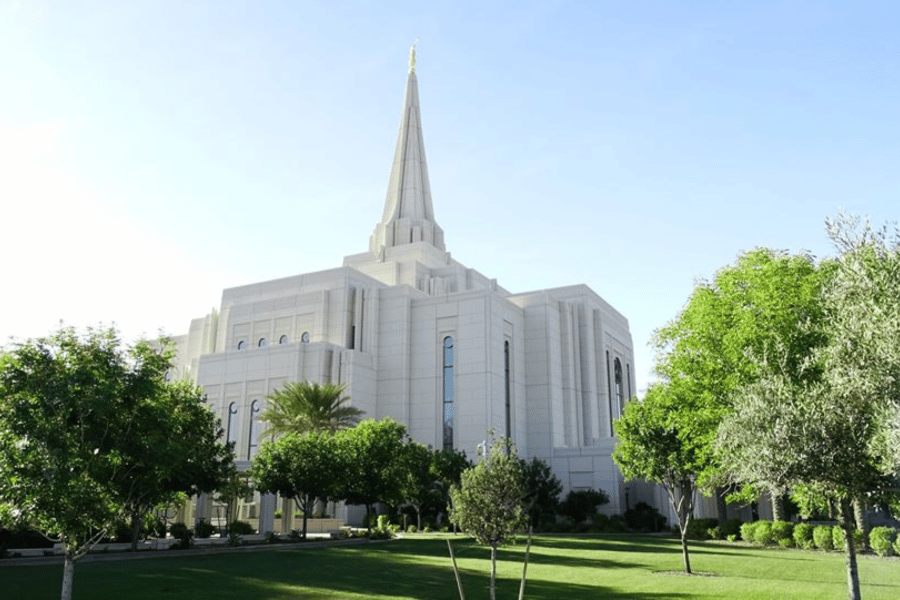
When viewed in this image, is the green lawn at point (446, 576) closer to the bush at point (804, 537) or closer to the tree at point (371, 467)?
the bush at point (804, 537)

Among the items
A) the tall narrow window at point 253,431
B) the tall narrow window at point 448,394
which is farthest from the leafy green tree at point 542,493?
the tall narrow window at point 253,431

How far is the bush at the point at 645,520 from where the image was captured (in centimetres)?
4866

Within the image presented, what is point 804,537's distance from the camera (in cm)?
3094

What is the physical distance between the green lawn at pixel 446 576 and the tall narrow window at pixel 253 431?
26878 millimetres

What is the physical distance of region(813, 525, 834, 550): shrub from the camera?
29.9 m

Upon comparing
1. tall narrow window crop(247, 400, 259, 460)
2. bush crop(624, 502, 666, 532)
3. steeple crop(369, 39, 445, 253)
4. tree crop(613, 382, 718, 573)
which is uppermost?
steeple crop(369, 39, 445, 253)

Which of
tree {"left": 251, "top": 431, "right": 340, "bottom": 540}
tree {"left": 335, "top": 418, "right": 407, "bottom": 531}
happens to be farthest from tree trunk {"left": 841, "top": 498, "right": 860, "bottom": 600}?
tree {"left": 251, "top": 431, "right": 340, "bottom": 540}

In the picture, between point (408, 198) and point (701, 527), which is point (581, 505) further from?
point (408, 198)

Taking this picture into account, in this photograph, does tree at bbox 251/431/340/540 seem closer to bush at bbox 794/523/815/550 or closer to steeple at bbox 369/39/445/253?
bush at bbox 794/523/815/550

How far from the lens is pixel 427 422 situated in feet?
185

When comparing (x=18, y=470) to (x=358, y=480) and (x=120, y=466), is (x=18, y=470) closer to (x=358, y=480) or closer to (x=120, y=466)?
(x=120, y=466)

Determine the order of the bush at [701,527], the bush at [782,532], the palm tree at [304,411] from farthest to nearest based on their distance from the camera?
1. the palm tree at [304,411]
2. the bush at [701,527]
3. the bush at [782,532]

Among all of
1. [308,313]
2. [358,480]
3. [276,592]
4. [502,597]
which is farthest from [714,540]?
[308,313]

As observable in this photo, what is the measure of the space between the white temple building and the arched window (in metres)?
0.09
